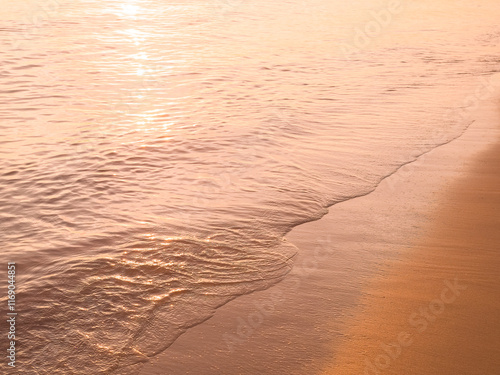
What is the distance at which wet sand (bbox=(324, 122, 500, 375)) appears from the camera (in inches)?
133

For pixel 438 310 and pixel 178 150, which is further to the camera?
pixel 178 150

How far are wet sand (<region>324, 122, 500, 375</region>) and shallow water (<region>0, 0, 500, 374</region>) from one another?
2.84 ft

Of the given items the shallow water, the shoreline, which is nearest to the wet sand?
the shoreline

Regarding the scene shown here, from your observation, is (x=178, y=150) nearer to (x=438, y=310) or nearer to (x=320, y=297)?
(x=320, y=297)

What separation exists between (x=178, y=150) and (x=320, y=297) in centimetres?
353

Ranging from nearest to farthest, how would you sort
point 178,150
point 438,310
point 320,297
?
point 438,310 → point 320,297 → point 178,150

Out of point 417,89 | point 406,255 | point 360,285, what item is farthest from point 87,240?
point 417,89

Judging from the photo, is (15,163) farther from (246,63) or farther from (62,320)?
(246,63)

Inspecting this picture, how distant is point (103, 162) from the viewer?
6707mm

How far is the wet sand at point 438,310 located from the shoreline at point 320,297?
69 mm

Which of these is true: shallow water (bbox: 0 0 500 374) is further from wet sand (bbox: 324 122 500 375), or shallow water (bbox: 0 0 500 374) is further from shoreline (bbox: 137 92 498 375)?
wet sand (bbox: 324 122 500 375)

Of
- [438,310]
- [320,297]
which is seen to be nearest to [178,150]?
[320,297]

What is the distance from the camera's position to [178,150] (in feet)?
23.3

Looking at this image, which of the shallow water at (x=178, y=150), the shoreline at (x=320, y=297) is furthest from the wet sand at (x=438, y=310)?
the shallow water at (x=178, y=150)
